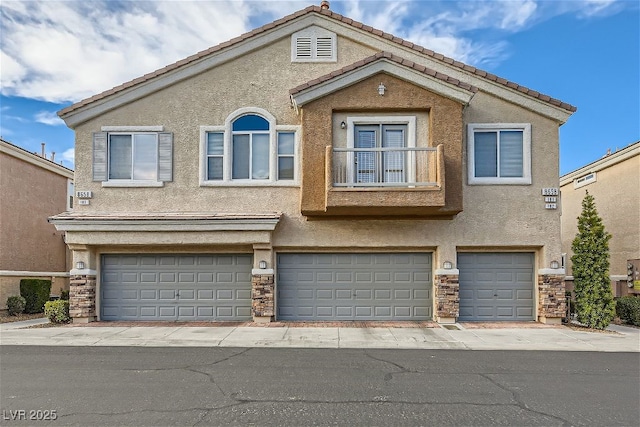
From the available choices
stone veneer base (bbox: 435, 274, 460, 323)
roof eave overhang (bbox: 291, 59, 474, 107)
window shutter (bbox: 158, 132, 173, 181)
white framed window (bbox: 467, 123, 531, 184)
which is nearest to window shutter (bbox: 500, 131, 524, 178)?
white framed window (bbox: 467, 123, 531, 184)

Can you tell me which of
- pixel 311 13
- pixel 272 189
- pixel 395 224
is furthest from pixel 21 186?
pixel 395 224

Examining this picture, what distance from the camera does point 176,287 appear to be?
13672 mm

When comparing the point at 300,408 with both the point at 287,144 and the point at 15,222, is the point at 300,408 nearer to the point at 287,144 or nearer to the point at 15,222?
the point at 287,144

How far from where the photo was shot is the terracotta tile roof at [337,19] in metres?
13.4

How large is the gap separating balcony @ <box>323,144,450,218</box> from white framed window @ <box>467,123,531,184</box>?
1627mm

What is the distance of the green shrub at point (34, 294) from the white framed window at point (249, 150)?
8.73m

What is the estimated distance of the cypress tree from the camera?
41.7ft

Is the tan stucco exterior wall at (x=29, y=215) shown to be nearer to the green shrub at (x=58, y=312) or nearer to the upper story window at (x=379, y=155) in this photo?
the green shrub at (x=58, y=312)

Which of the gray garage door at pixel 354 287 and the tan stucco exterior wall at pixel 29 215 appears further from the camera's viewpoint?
the tan stucco exterior wall at pixel 29 215

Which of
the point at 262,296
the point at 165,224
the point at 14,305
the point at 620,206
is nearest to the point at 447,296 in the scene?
the point at 262,296

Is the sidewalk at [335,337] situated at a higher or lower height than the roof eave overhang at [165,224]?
lower

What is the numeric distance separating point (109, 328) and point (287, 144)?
6964 millimetres

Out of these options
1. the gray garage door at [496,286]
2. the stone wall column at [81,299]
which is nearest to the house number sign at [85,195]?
the stone wall column at [81,299]

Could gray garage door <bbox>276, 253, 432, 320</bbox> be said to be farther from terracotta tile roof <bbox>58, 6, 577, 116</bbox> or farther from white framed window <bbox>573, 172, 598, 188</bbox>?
white framed window <bbox>573, 172, 598, 188</bbox>
